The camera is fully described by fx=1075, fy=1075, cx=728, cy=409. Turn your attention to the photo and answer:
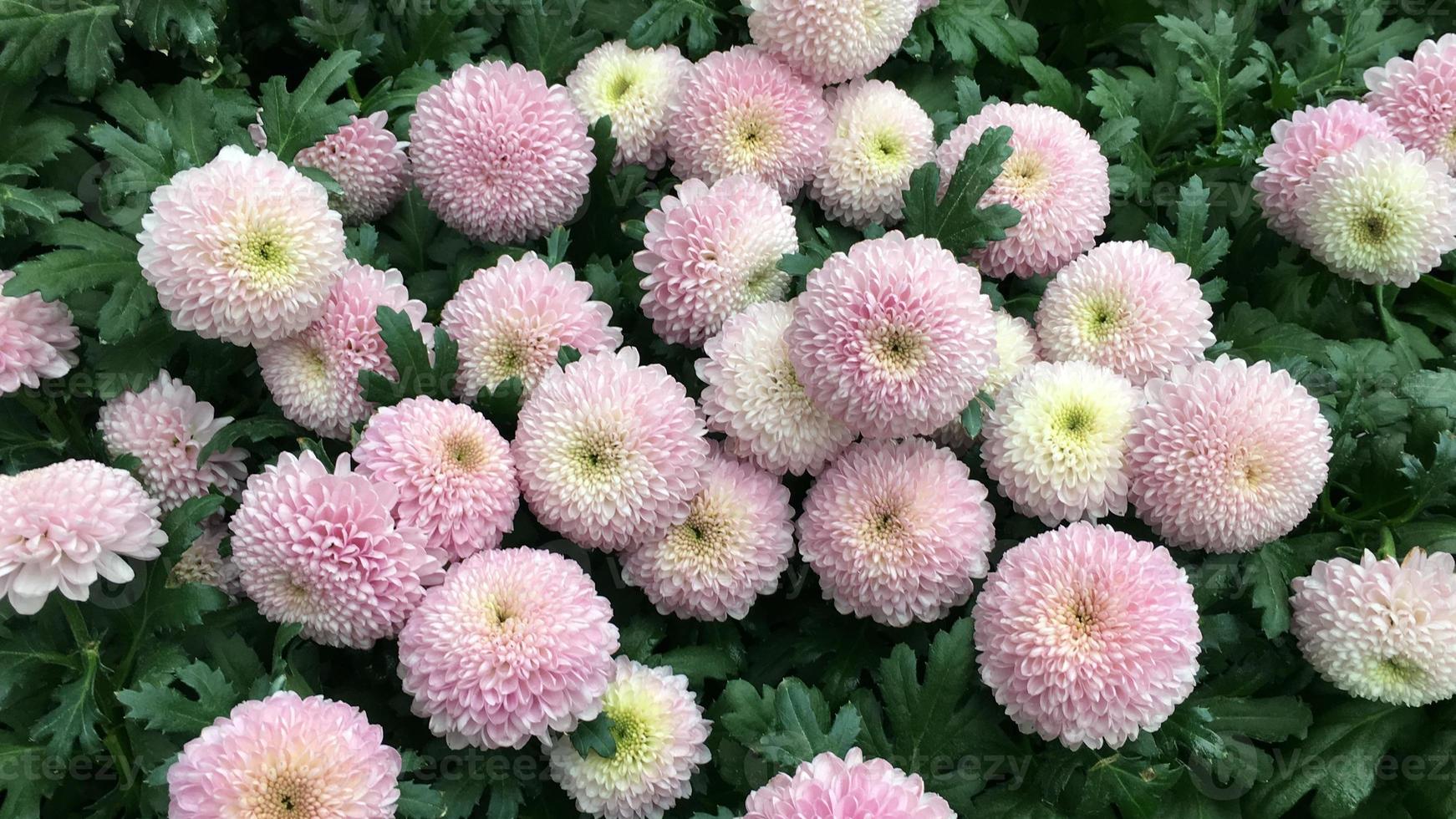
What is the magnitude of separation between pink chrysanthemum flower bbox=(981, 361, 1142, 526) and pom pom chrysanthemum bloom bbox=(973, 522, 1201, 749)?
0.05m

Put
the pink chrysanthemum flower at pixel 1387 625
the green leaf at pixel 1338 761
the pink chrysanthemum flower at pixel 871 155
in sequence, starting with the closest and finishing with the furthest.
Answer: the pink chrysanthemum flower at pixel 1387 625
the green leaf at pixel 1338 761
the pink chrysanthemum flower at pixel 871 155

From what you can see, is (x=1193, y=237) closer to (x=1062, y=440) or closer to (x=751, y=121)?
(x=1062, y=440)

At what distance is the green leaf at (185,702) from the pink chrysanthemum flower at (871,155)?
0.90 m

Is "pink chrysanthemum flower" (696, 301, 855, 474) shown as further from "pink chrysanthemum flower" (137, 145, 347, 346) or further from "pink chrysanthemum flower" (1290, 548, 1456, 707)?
"pink chrysanthemum flower" (1290, 548, 1456, 707)

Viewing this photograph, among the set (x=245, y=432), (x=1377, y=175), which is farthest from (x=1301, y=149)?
(x=245, y=432)

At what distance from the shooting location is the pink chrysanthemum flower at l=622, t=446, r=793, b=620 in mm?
1198

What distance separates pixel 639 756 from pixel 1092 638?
49cm

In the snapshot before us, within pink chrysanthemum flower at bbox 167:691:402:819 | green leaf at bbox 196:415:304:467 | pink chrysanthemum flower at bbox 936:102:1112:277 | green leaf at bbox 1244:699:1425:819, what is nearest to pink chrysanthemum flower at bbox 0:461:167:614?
green leaf at bbox 196:415:304:467

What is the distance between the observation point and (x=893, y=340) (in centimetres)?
112

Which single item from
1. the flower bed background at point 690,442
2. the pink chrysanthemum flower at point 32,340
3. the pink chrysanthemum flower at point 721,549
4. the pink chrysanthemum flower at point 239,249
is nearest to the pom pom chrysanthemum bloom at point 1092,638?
the flower bed background at point 690,442

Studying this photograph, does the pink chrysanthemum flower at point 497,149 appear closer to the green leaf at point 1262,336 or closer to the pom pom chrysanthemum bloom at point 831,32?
the pom pom chrysanthemum bloom at point 831,32

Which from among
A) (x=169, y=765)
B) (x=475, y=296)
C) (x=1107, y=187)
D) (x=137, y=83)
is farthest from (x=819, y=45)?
(x=169, y=765)

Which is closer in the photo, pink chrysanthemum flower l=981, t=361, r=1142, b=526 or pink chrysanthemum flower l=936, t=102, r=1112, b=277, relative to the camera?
pink chrysanthemum flower l=981, t=361, r=1142, b=526

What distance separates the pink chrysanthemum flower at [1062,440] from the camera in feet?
3.88
